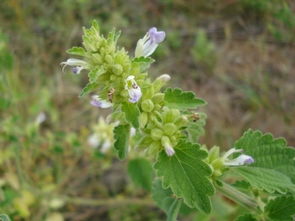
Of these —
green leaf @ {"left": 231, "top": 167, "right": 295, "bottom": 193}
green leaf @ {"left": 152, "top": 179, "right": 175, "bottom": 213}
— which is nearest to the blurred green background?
green leaf @ {"left": 152, "top": 179, "right": 175, "bottom": 213}

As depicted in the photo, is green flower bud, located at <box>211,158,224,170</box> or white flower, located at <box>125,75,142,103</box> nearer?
white flower, located at <box>125,75,142,103</box>

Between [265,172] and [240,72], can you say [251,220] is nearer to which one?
[265,172]

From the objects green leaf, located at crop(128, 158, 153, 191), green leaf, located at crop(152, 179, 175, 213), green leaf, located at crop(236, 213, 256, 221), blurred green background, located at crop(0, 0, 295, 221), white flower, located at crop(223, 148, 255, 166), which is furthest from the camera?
blurred green background, located at crop(0, 0, 295, 221)

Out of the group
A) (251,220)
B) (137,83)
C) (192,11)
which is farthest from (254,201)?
(192,11)

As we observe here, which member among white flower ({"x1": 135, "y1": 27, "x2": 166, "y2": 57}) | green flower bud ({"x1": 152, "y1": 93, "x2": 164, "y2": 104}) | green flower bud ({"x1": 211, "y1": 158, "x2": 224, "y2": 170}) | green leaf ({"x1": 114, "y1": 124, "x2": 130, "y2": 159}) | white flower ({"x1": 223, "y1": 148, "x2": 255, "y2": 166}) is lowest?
green flower bud ({"x1": 211, "y1": 158, "x2": 224, "y2": 170})

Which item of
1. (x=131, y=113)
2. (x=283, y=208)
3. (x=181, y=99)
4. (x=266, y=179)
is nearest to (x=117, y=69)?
(x=131, y=113)

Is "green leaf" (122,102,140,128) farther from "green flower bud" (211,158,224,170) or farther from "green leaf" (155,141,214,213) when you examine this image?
"green flower bud" (211,158,224,170)

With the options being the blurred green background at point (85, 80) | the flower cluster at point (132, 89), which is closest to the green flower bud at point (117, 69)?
the flower cluster at point (132, 89)
